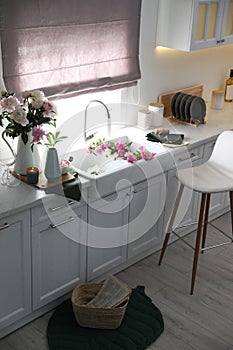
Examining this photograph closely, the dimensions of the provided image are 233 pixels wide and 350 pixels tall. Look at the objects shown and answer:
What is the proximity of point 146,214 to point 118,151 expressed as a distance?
523 mm

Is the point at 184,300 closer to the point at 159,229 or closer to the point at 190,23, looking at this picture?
the point at 159,229

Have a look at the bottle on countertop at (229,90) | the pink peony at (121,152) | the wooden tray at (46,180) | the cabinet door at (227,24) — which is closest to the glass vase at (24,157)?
the wooden tray at (46,180)

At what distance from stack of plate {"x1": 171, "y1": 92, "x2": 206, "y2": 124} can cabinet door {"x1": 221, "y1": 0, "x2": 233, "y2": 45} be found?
1.79 ft

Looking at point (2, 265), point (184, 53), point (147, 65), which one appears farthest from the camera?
point (184, 53)

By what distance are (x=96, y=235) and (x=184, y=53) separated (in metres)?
1.87

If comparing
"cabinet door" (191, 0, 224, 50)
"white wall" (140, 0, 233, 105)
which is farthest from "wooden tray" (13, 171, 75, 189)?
"cabinet door" (191, 0, 224, 50)

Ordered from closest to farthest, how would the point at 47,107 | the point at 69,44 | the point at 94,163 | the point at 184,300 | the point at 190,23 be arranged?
the point at 47,107, the point at 69,44, the point at 184,300, the point at 94,163, the point at 190,23

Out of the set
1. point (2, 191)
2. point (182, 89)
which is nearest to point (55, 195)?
point (2, 191)

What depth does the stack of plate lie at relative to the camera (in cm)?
424

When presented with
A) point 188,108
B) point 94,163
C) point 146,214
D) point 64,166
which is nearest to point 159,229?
point 146,214

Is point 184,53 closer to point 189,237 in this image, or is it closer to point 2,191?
point 189,237

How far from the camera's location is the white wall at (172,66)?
4.06 metres

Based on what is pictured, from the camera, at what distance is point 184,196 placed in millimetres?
4117

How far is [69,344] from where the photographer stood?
3131mm
